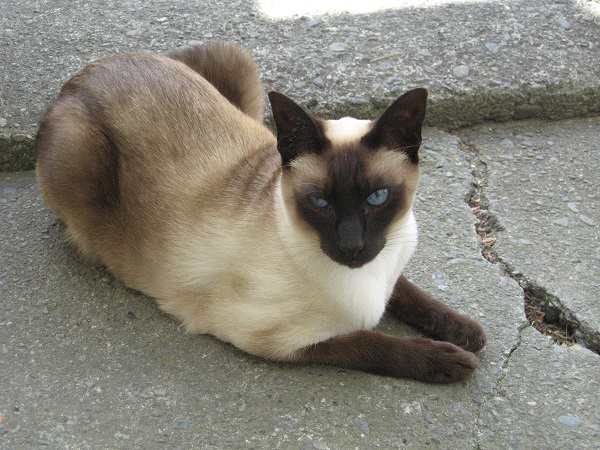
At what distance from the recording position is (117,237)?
2824mm

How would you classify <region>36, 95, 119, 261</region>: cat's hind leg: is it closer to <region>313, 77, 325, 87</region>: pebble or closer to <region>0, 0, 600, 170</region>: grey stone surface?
<region>0, 0, 600, 170</region>: grey stone surface

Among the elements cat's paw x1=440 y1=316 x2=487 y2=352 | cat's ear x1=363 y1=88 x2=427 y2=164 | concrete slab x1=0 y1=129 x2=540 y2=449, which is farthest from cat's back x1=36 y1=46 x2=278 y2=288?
cat's paw x1=440 y1=316 x2=487 y2=352

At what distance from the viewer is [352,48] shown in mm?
3877

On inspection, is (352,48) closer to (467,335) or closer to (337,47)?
(337,47)

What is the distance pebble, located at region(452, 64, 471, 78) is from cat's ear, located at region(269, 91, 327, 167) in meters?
1.58

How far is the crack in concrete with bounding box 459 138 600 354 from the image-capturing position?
2650mm

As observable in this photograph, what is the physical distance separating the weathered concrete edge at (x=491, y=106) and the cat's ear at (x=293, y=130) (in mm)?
1284

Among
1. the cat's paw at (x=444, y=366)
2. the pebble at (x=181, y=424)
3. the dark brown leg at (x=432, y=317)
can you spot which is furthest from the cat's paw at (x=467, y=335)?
the pebble at (x=181, y=424)

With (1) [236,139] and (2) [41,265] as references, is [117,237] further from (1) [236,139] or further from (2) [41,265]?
(1) [236,139]

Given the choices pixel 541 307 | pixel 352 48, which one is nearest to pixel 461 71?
pixel 352 48

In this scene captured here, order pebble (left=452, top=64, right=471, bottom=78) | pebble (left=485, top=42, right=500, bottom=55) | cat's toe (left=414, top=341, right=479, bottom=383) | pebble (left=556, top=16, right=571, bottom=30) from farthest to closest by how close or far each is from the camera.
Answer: pebble (left=556, top=16, right=571, bottom=30) < pebble (left=485, top=42, right=500, bottom=55) < pebble (left=452, top=64, right=471, bottom=78) < cat's toe (left=414, top=341, right=479, bottom=383)

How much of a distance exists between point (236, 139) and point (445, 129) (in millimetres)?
1327

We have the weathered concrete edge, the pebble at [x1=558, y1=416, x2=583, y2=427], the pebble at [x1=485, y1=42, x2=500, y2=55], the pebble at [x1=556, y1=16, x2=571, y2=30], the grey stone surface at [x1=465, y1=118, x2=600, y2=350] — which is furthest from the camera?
the pebble at [x1=556, y1=16, x2=571, y2=30]

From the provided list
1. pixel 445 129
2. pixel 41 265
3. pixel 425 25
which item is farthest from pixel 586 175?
pixel 41 265
